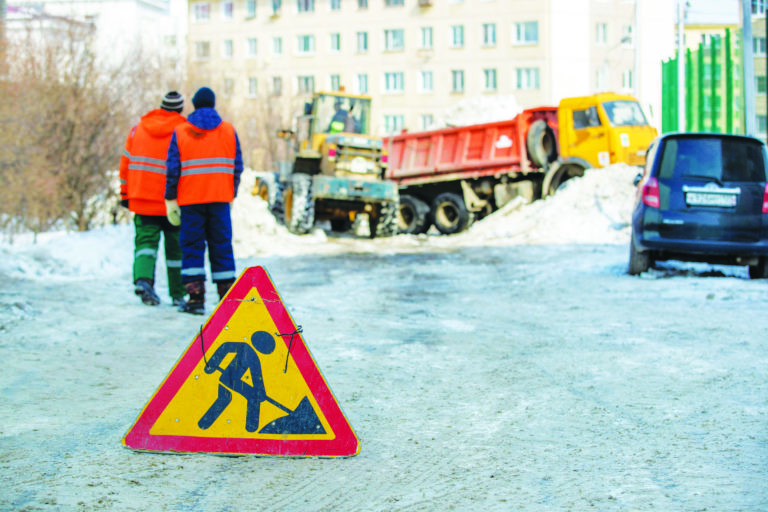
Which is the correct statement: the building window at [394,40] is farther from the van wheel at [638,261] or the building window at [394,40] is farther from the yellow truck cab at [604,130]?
the van wheel at [638,261]

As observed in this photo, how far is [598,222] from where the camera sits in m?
18.9

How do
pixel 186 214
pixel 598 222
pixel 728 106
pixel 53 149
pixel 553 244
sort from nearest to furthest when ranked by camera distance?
pixel 186 214 < pixel 53 149 < pixel 553 244 < pixel 598 222 < pixel 728 106

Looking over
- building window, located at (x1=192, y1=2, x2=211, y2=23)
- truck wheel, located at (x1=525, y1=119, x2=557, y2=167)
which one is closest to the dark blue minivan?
truck wheel, located at (x1=525, y1=119, x2=557, y2=167)

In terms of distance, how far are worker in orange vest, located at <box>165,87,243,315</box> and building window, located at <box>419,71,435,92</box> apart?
51184 millimetres

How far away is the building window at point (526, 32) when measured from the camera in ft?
182

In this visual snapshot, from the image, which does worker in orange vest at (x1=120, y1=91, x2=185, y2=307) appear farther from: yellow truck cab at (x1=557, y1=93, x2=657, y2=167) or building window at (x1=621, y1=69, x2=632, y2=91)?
building window at (x1=621, y1=69, x2=632, y2=91)

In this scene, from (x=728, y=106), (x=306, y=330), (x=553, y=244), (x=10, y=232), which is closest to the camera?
(x=306, y=330)

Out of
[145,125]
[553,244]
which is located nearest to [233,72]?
[553,244]

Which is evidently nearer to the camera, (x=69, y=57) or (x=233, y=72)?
(x=69, y=57)

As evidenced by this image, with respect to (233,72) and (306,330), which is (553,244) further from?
(233,72)

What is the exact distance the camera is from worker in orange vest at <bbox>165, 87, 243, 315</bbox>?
24.1 ft

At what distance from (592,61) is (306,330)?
52.0 meters

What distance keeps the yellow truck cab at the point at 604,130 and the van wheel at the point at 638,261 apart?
33.5ft

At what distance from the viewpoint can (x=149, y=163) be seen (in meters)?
7.97
